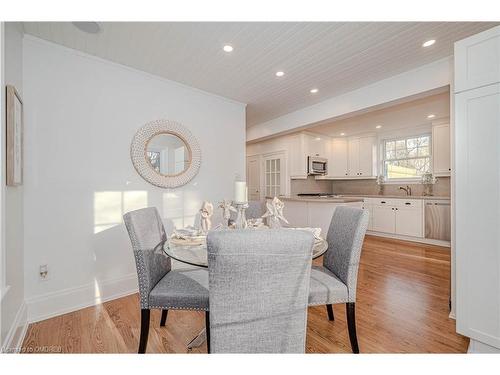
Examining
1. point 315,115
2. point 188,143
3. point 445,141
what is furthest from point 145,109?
point 445,141

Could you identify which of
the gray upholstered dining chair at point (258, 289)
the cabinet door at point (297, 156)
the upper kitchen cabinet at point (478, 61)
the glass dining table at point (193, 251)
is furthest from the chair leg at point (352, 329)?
the cabinet door at point (297, 156)

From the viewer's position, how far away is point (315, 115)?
3561 mm

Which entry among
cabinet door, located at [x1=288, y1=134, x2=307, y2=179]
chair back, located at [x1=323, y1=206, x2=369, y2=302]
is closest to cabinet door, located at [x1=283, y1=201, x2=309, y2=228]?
cabinet door, located at [x1=288, y1=134, x2=307, y2=179]

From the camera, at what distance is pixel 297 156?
5141mm

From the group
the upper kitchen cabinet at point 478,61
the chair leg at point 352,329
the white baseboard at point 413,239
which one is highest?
the upper kitchen cabinet at point 478,61

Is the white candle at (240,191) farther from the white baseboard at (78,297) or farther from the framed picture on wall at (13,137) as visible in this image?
the white baseboard at (78,297)

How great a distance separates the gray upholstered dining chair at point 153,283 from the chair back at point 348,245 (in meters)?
0.92

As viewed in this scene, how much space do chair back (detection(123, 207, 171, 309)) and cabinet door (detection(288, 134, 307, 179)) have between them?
12.4 ft

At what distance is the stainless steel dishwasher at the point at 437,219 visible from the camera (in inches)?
167

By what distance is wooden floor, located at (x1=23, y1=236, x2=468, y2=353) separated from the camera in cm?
162

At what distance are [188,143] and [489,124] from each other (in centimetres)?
269

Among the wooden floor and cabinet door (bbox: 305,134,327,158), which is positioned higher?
cabinet door (bbox: 305,134,327,158)

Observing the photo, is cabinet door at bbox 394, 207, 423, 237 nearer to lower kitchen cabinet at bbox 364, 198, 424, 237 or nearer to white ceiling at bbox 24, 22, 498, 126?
lower kitchen cabinet at bbox 364, 198, 424, 237
